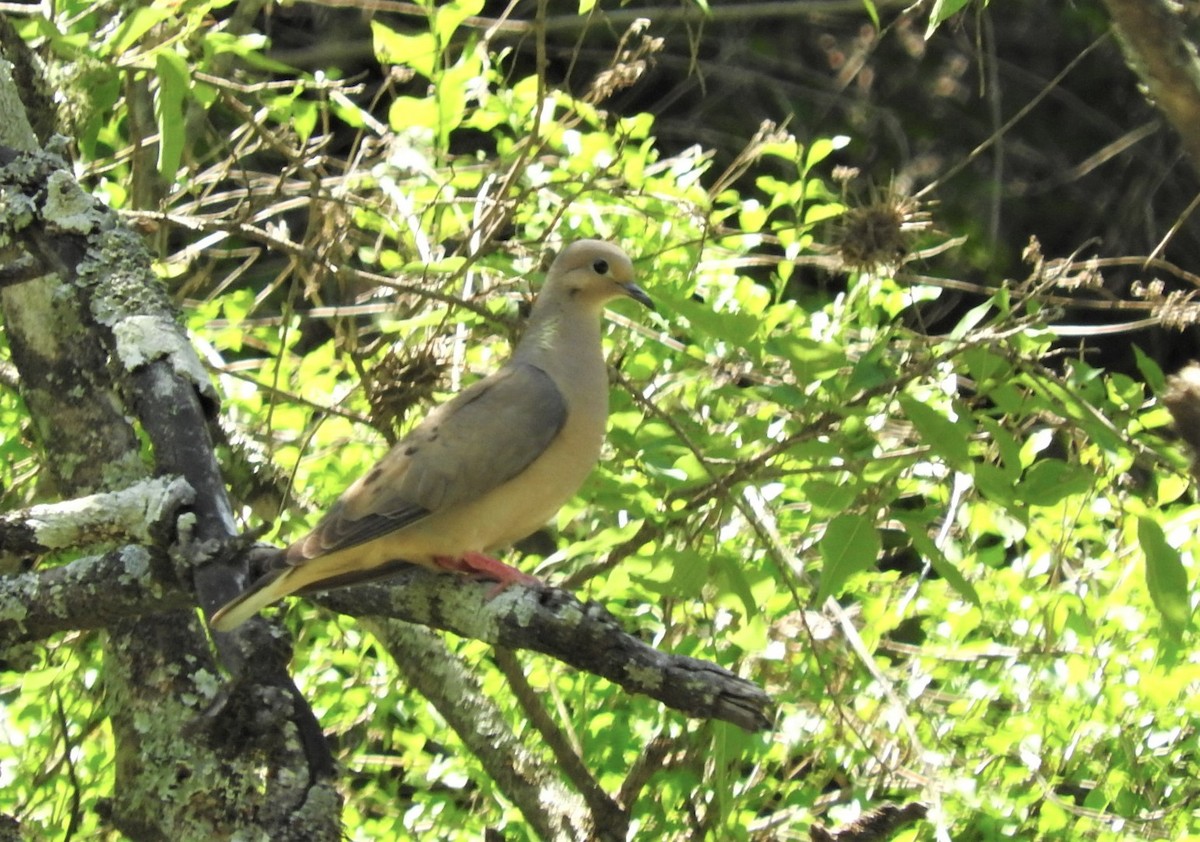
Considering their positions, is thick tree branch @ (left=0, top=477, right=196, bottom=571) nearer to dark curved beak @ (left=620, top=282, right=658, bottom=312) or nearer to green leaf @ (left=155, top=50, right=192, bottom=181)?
green leaf @ (left=155, top=50, right=192, bottom=181)

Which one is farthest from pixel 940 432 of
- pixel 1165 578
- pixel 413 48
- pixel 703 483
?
pixel 413 48

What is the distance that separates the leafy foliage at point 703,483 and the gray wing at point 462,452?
6.4 inches

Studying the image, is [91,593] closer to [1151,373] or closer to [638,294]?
[638,294]

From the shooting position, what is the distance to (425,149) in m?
3.89

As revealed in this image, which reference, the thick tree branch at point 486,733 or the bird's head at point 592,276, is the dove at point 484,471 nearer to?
the bird's head at point 592,276

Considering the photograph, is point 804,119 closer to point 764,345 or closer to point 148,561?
point 764,345

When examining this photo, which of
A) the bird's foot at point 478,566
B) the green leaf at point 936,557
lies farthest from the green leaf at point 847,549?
the bird's foot at point 478,566

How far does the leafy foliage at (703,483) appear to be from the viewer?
2.96 m

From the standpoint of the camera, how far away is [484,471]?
318cm

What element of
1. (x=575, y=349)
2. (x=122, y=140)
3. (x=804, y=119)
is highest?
(x=804, y=119)

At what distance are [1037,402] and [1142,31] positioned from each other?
871 mm

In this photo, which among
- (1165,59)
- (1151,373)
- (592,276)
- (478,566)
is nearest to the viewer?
(1165,59)

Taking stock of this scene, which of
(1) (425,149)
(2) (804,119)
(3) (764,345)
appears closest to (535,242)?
(1) (425,149)

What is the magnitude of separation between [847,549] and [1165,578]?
1.61 ft
